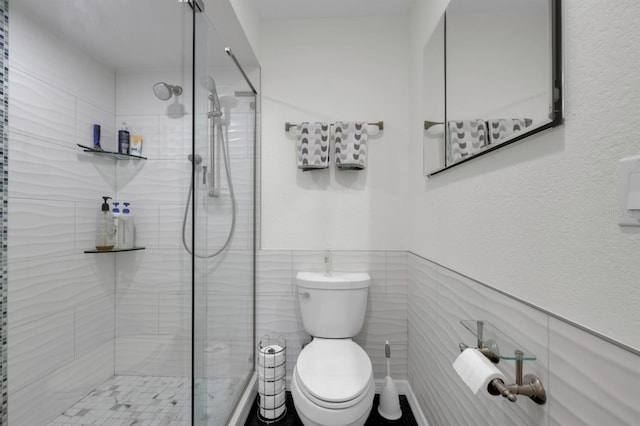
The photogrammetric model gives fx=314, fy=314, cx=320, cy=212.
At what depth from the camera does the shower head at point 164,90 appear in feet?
3.12

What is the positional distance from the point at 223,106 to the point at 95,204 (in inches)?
33.9

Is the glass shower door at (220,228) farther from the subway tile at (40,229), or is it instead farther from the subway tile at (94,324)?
the subway tile at (40,229)

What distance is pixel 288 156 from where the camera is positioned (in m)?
2.00

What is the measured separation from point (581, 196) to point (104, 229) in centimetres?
106

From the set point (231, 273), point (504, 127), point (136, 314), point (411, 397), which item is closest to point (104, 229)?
point (136, 314)

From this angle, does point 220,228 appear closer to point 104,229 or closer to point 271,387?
point 104,229

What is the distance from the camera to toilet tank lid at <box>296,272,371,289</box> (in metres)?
1.76

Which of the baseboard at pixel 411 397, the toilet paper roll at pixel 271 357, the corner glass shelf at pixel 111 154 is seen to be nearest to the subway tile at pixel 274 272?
the toilet paper roll at pixel 271 357

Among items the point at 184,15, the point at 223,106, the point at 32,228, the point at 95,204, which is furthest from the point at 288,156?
the point at 32,228

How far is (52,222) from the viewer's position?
645 mm

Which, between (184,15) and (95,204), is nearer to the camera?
(95,204)

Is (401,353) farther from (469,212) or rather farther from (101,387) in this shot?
(101,387)

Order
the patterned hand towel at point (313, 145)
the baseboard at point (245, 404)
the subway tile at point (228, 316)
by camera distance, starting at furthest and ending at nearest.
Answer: the patterned hand towel at point (313, 145)
the baseboard at point (245, 404)
the subway tile at point (228, 316)

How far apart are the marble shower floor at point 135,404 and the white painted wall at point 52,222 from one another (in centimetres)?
3
